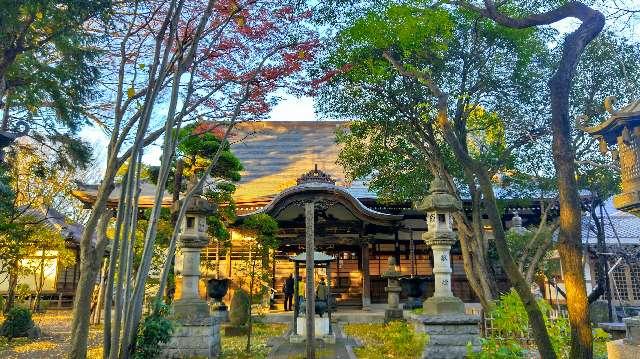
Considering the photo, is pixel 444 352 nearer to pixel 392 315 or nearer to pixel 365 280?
pixel 392 315

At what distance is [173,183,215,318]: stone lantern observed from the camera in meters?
8.89

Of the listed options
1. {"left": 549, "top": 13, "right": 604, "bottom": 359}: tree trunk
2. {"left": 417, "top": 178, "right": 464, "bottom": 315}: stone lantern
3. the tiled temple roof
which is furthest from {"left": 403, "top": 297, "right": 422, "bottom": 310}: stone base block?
{"left": 549, "top": 13, "right": 604, "bottom": 359}: tree trunk

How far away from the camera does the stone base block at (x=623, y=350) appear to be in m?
5.64

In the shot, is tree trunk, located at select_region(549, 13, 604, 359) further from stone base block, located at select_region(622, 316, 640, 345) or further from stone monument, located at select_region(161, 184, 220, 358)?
stone monument, located at select_region(161, 184, 220, 358)

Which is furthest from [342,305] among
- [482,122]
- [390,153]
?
[482,122]

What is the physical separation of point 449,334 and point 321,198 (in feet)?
28.9

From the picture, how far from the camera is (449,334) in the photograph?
868 centimetres

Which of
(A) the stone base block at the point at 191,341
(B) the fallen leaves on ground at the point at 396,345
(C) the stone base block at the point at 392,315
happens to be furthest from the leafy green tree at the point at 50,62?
(C) the stone base block at the point at 392,315

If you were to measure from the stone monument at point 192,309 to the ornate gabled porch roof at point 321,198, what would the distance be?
6.28 m

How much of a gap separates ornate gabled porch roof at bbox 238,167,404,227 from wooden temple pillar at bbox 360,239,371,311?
5.85ft

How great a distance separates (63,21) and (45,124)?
332 centimetres

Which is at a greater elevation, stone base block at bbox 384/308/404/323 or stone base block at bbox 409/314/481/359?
stone base block at bbox 409/314/481/359

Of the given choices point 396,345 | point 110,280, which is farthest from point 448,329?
point 110,280

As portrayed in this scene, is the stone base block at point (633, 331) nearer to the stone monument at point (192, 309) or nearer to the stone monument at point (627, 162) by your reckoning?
the stone monument at point (627, 162)
